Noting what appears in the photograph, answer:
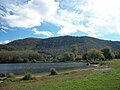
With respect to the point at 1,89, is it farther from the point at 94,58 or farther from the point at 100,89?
the point at 94,58

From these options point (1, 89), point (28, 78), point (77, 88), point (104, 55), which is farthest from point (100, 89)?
point (104, 55)

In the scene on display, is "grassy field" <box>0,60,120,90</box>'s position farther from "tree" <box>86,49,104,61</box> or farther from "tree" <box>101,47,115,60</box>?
"tree" <box>101,47,115,60</box>

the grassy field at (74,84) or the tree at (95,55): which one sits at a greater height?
the tree at (95,55)

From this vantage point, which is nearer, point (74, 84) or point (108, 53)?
point (74, 84)

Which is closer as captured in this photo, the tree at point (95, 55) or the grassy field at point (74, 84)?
the grassy field at point (74, 84)

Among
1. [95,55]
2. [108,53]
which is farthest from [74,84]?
[95,55]

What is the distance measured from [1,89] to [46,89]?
Answer: 777 cm

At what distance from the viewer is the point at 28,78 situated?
44.0 metres

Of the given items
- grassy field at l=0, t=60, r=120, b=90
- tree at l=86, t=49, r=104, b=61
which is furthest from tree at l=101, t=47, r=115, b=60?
grassy field at l=0, t=60, r=120, b=90

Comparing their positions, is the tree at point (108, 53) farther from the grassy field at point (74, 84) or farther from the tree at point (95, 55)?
the grassy field at point (74, 84)

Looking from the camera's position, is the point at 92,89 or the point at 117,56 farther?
the point at 117,56

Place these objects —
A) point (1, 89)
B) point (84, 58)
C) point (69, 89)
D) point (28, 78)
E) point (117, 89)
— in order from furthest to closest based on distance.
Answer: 1. point (84, 58)
2. point (28, 78)
3. point (1, 89)
4. point (69, 89)
5. point (117, 89)

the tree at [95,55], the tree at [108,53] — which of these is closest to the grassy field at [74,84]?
the tree at [95,55]

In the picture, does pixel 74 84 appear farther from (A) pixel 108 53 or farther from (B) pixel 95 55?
(B) pixel 95 55
